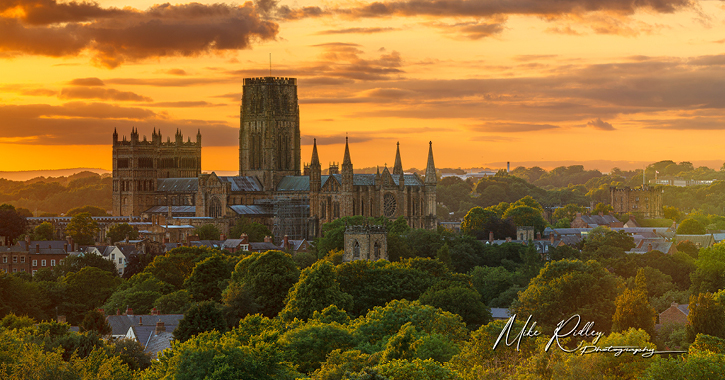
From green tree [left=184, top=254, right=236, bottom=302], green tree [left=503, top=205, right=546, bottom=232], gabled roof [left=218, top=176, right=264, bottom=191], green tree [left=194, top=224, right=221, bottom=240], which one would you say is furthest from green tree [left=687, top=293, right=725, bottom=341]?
gabled roof [left=218, top=176, right=264, bottom=191]

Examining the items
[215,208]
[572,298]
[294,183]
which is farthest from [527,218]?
[572,298]

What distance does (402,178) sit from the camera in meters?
146

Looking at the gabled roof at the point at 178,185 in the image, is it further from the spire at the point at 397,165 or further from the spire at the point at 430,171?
the spire at the point at 430,171

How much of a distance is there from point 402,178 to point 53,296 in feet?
221

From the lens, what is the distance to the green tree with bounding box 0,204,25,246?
417ft

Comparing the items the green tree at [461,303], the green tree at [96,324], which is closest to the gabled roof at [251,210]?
the green tree at [461,303]

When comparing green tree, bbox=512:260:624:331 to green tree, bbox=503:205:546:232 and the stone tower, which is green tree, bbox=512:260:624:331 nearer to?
green tree, bbox=503:205:546:232

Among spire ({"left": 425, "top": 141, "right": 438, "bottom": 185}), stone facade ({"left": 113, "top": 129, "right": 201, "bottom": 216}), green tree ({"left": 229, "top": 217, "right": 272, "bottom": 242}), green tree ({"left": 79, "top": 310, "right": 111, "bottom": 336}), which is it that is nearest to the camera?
green tree ({"left": 79, "top": 310, "right": 111, "bottom": 336})

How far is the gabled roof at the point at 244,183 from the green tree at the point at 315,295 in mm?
85402

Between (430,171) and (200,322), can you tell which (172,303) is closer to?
(200,322)

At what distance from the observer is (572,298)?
7106 cm

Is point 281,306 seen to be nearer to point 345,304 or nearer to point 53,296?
point 345,304

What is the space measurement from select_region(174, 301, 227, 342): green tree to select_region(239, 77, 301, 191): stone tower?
9440 cm

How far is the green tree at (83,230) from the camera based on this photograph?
422ft
